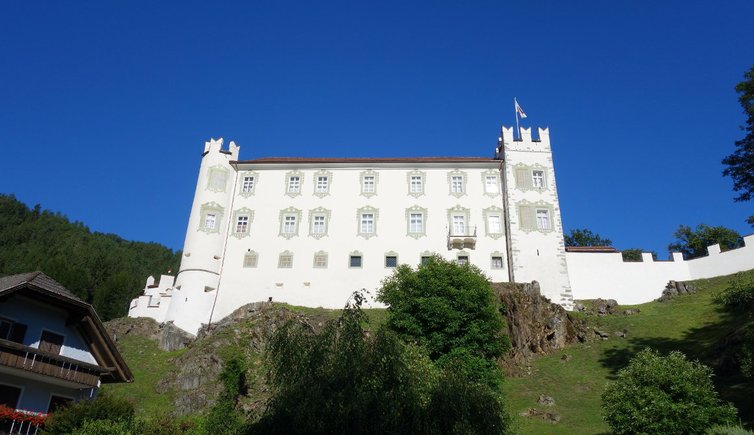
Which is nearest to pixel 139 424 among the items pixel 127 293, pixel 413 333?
pixel 413 333

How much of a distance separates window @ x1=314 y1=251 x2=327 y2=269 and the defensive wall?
76.5 ft

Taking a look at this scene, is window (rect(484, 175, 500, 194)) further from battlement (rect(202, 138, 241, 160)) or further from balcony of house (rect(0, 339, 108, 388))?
balcony of house (rect(0, 339, 108, 388))

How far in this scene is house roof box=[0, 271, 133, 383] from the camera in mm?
21500

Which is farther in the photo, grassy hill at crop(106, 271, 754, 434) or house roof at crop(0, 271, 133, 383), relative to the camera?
grassy hill at crop(106, 271, 754, 434)

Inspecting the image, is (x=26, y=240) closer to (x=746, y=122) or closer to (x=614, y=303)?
(x=614, y=303)

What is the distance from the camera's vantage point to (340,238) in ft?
181

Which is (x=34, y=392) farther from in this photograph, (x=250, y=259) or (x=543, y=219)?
(x=543, y=219)

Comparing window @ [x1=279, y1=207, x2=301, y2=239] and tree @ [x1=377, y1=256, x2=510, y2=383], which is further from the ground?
window @ [x1=279, y1=207, x2=301, y2=239]

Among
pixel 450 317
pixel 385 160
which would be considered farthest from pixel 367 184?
pixel 450 317

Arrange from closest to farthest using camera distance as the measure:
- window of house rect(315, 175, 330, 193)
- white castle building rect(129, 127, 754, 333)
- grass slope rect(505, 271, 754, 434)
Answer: grass slope rect(505, 271, 754, 434) < white castle building rect(129, 127, 754, 333) < window of house rect(315, 175, 330, 193)

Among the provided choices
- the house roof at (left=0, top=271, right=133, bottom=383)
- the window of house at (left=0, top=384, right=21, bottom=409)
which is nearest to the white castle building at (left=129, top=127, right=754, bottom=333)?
the house roof at (left=0, top=271, right=133, bottom=383)

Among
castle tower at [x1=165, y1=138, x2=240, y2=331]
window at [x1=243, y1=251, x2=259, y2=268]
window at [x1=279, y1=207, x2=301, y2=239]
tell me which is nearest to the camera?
castle tower at [x1=165, y1=138, x2=240, y2=331]

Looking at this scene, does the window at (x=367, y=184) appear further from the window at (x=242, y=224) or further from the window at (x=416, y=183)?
the window at (x=242, y=224)

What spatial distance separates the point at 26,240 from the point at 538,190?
81.9m
